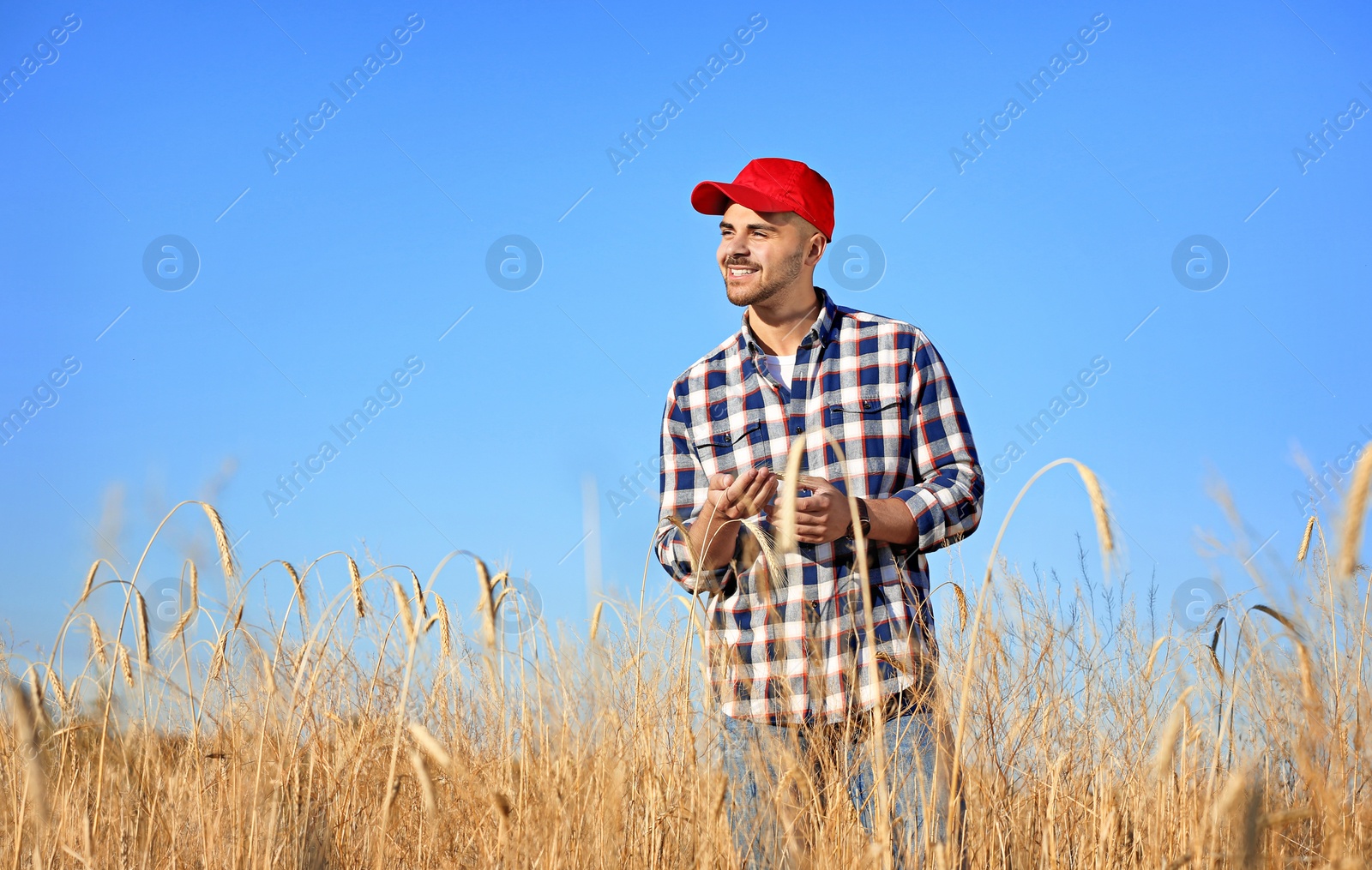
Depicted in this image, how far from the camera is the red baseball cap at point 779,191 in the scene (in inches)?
105

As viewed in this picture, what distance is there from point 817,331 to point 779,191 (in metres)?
0.39

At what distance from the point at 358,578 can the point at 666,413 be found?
0.95 meters

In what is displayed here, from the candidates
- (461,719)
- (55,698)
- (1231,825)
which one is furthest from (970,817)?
(55,698)

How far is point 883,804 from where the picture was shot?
161cm

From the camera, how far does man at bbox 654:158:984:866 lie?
2283 mm

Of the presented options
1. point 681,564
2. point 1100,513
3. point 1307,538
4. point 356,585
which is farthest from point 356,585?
point 1307,538

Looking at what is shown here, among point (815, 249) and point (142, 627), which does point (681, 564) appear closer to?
point (815, 249)

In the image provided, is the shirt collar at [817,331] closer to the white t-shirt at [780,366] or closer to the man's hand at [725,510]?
the white t-shirt at [780,366]

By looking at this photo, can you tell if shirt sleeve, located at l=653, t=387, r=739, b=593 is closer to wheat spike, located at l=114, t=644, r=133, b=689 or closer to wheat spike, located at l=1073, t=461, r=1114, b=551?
wheat spike, located at l=1073, t=461, r=1114, b=551

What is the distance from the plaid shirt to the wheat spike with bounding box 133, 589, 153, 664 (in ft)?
4.37

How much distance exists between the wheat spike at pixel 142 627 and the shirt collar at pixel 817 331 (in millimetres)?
1723

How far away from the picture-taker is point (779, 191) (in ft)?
8.83

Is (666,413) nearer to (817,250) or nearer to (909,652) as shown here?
(817,250)

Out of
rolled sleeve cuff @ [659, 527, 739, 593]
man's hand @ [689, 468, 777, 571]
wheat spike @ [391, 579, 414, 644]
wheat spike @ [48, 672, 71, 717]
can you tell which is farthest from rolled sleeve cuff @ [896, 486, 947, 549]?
wheat spike @ [48, 672, 71, 717]
